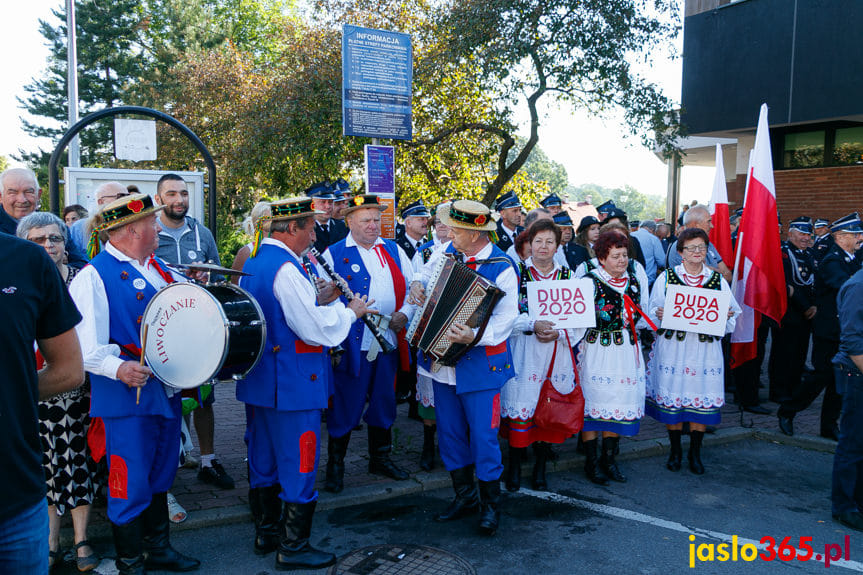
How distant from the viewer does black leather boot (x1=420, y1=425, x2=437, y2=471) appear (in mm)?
5941

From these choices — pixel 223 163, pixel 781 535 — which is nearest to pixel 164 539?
pixel 781 535

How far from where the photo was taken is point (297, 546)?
4160mm

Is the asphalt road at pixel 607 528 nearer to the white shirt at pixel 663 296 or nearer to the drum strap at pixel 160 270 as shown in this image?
the white shirt at pixel 663 296

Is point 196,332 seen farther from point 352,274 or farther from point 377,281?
point 377,281

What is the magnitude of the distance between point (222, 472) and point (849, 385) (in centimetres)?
472

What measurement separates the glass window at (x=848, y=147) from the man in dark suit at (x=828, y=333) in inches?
303

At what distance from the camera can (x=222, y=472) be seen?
5469 millimetres

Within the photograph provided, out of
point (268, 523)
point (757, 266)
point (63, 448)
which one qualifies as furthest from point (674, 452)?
point (63, 448)

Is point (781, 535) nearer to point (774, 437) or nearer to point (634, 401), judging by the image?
point (634, 401)

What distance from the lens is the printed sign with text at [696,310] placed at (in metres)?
5.80

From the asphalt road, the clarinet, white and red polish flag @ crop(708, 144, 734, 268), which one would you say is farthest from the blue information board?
the asphalt road

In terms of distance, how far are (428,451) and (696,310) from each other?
2.58 metres

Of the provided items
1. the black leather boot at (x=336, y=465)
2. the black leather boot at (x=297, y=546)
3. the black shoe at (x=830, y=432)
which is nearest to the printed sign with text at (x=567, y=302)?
the black leather boot at (x=336, y=465)

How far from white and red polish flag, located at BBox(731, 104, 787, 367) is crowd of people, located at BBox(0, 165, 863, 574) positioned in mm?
710
